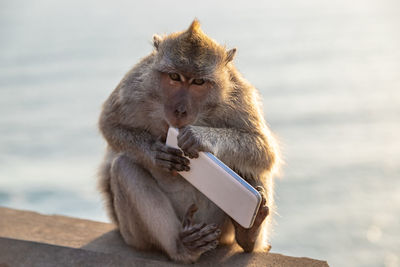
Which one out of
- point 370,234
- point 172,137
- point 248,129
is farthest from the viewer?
point 370,234

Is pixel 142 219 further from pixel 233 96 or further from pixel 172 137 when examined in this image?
pixel 233 96

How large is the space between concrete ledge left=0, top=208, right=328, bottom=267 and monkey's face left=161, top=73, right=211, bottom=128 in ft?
3.71

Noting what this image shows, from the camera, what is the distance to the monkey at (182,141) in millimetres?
4523

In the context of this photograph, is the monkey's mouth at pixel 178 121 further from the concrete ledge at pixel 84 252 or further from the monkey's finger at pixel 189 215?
the concrete ledge at pixel 84 252

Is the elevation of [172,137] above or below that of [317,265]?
above

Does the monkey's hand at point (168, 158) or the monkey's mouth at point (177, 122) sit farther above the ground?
the monkey's mouth at point (177, 122)

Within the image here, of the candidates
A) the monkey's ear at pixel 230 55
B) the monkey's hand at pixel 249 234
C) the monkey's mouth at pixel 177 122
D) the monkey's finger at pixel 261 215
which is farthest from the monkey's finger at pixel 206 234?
the monkey's ear at pixel 230 55

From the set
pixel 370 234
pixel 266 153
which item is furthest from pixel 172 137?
pixel 370 234

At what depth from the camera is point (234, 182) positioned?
4.21 meters

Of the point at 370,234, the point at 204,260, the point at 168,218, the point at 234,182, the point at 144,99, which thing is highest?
the point at 144,99

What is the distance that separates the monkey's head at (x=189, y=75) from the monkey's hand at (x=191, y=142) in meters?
0.11

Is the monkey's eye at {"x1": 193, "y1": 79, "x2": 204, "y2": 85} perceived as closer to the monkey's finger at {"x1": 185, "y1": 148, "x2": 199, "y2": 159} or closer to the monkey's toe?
the monkey's finger at {"x1": 185, "y1": 148, "x2": 199, "y2": 159}

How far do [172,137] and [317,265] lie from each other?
5.04 ft

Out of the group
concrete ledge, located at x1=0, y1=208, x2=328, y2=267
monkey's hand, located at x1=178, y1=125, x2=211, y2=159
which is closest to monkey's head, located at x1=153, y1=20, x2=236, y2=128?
monkey's hand, located at x1=178, y1=125, x2=211, y2=159
